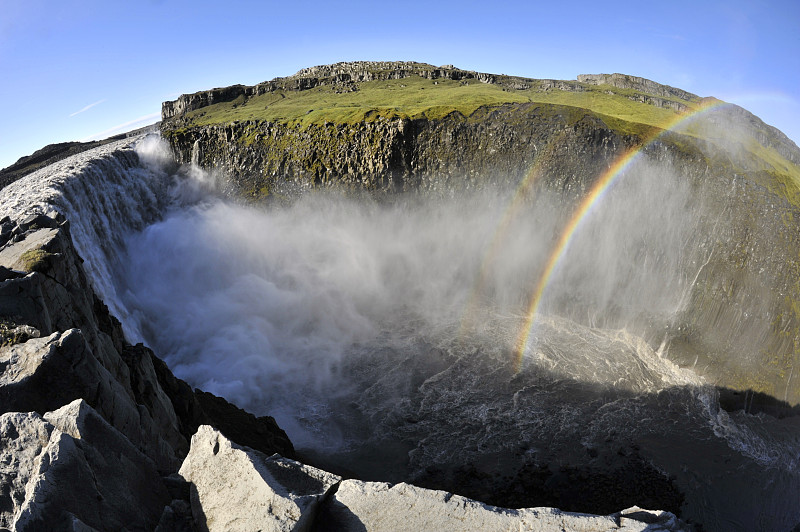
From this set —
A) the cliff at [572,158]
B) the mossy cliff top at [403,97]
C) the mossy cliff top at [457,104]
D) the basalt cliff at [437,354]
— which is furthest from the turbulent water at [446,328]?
the mossy cliff top at [403,97]

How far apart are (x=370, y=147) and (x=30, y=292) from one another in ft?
144

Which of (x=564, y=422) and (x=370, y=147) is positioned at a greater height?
(x=370, y=147)

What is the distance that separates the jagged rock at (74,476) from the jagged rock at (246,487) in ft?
2.44

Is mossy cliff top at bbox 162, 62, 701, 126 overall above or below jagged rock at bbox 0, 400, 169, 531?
above

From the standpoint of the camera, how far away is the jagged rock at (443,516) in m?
7.75

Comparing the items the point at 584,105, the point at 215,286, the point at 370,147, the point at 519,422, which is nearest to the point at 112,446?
the point at 519,422

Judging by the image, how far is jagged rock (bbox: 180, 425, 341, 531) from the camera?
756cm

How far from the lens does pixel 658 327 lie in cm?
3741

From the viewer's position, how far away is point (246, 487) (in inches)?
321

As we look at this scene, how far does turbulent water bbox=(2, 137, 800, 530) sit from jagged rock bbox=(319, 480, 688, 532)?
51.3 ft

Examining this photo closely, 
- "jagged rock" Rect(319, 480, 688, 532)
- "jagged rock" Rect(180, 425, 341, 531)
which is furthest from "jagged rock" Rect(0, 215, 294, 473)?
"jagged rock" Rect(319, 480, 688, 532)

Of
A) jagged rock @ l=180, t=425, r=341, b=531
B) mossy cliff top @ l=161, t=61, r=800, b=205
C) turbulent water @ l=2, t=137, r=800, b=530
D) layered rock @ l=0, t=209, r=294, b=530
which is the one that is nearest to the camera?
layered rock @ l=0, t=209, r=294, b=530

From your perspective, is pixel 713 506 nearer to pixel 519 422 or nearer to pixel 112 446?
pixel 519 422

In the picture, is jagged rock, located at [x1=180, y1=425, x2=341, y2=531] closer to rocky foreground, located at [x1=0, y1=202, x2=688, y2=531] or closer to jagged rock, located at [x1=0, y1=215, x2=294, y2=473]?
rocky foreground, located at [x1=0, y1=202, x2=688, y2=531]
